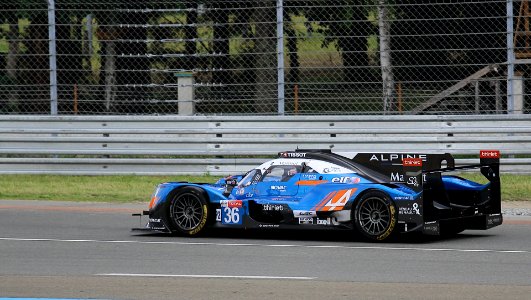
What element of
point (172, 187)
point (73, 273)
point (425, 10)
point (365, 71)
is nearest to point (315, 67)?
point (365, 71)

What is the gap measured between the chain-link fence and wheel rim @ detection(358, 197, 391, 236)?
18.7 feet

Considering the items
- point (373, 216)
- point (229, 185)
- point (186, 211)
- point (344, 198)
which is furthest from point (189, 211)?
point (373, 216)

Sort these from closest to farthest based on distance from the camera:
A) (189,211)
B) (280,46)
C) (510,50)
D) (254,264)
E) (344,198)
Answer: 1. (254,264)
2. (344,198)
3. (189,211)
4. (510,50)
5. (280,46)

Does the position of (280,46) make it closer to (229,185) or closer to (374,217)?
(229,185)

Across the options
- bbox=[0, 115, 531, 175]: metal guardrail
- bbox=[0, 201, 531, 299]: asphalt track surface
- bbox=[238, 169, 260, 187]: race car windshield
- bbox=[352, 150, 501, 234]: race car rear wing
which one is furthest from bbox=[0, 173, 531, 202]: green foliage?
bbox=[238, 169, 260, 187]: race car windshield

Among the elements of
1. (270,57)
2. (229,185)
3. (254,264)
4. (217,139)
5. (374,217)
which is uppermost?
(270,57)

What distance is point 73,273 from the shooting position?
11.1 m

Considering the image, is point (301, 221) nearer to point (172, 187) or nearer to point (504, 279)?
point (172, 187)

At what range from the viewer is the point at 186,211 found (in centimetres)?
1433

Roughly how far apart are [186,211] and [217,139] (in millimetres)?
5427

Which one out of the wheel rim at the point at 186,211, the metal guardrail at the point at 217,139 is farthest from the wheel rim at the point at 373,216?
the metal guardrail at the point at 217,139

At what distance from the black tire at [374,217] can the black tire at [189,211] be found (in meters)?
1.97

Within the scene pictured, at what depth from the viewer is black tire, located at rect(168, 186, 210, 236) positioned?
14125 millimetres

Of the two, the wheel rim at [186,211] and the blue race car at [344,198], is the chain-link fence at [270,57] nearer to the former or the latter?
the blue race car at [344,198]
